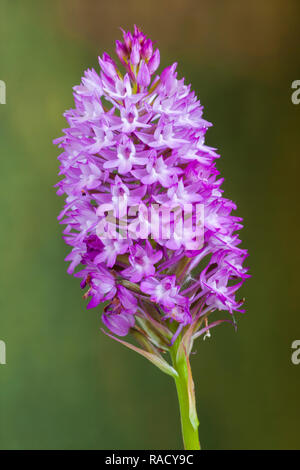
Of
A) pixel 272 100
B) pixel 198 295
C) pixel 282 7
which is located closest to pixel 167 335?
pixel 198 295

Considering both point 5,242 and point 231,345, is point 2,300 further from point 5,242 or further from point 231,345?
point 231,345
